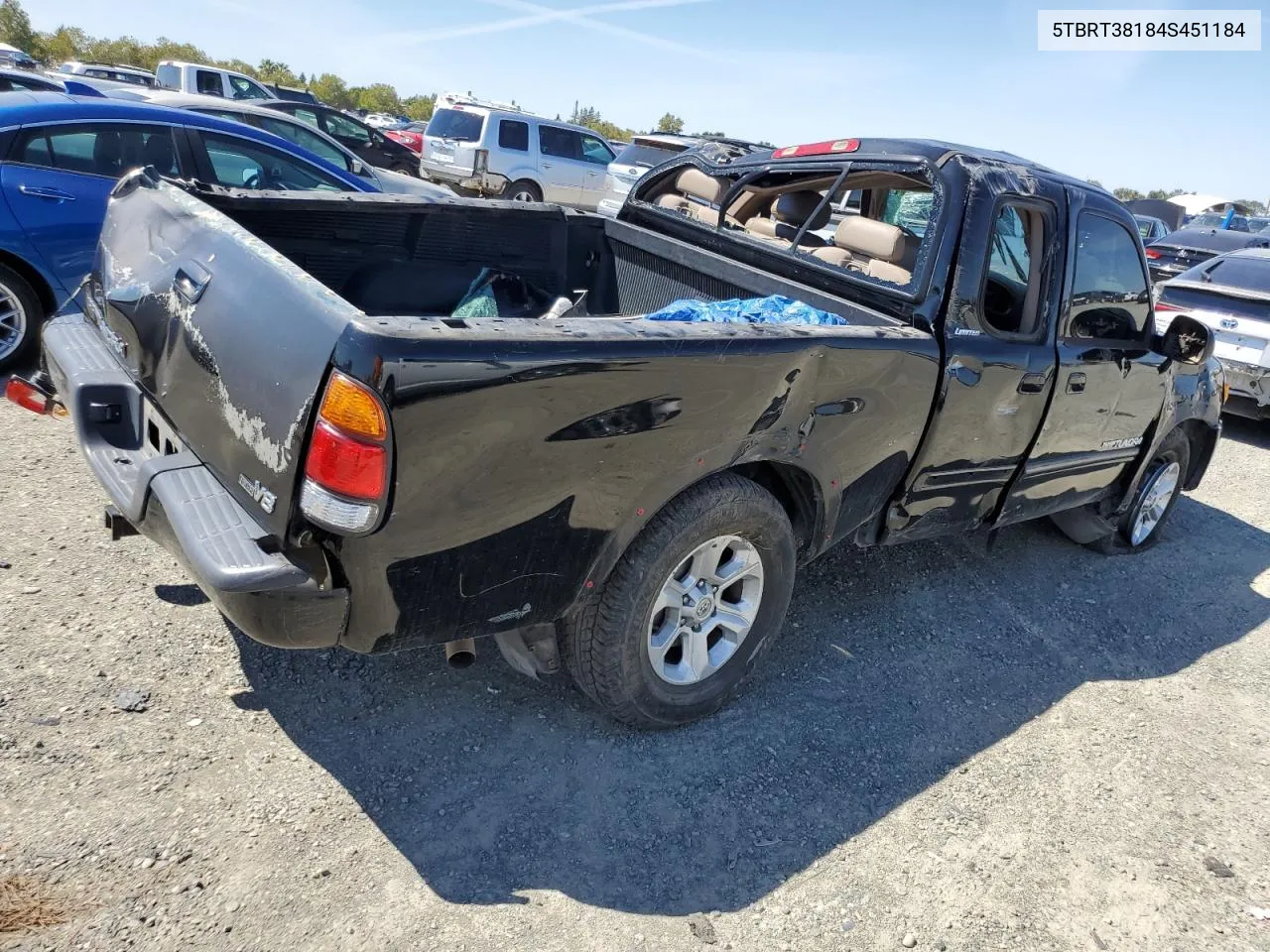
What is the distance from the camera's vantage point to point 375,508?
77.7 inches

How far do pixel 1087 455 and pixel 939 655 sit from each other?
124 centimetres

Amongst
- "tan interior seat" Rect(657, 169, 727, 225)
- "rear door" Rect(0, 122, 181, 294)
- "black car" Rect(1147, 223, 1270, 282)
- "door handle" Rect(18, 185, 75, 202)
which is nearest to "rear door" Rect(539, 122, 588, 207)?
"black car" Rect(1147, 223, 1270, 282)

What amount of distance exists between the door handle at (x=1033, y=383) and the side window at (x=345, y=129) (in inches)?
568

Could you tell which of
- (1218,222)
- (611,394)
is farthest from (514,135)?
(1218,222)

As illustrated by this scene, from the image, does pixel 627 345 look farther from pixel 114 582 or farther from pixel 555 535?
pixel 114 582

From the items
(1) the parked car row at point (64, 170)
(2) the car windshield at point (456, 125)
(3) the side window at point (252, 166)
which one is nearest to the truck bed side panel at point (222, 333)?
(1) the parked car row at point (64, 170)

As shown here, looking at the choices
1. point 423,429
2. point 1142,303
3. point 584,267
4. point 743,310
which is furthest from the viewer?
Answer: point 584,267

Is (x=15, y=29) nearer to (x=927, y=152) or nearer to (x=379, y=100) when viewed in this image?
(x=379, y=100)

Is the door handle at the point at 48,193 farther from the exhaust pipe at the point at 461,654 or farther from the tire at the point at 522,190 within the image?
the tire at the point at 522,190

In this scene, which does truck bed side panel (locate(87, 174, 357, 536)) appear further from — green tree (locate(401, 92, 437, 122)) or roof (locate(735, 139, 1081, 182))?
green tree (locate(401, 92, 437, 122))

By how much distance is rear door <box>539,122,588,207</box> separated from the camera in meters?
16.9

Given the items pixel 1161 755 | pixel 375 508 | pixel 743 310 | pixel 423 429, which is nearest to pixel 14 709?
pixel 375 508

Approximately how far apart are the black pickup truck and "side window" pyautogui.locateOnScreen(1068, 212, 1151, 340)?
2 centimetres

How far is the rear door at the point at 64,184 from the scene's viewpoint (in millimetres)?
5031
